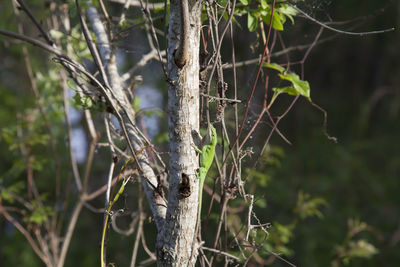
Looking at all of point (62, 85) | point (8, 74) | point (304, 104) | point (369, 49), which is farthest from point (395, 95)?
point (8, 74)

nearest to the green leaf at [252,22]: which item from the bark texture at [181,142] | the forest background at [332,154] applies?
the bark texture at [181,142]

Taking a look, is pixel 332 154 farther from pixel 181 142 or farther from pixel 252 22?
pixel 181 142

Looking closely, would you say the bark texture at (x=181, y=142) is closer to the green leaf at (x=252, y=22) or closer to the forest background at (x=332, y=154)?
the green leaf at (x=252, y=22)

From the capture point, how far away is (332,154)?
485 cm

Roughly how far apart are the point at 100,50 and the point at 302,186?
11.4 feet

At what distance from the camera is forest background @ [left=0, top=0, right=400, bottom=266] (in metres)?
3.69

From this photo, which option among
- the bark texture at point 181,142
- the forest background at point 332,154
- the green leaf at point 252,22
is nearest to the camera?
the bark texture at point 181,142

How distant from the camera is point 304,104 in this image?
5812 millimetres

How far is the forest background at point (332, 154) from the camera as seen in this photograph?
145 inches

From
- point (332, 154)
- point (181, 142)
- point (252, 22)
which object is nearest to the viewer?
point (181, 142)

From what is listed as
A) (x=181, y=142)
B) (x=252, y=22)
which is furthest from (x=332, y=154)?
(x=181, y=142)

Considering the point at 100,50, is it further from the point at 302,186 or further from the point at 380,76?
the point at 380,76

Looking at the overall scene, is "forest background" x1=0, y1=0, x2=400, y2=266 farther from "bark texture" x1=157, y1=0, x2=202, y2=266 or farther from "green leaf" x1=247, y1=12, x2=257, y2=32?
"bark texture" x1=157, y1=0, x2=202, y2=266

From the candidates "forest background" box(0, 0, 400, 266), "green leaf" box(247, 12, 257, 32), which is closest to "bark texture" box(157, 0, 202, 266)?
"green leaf" box(247, 12, 257, 32)
